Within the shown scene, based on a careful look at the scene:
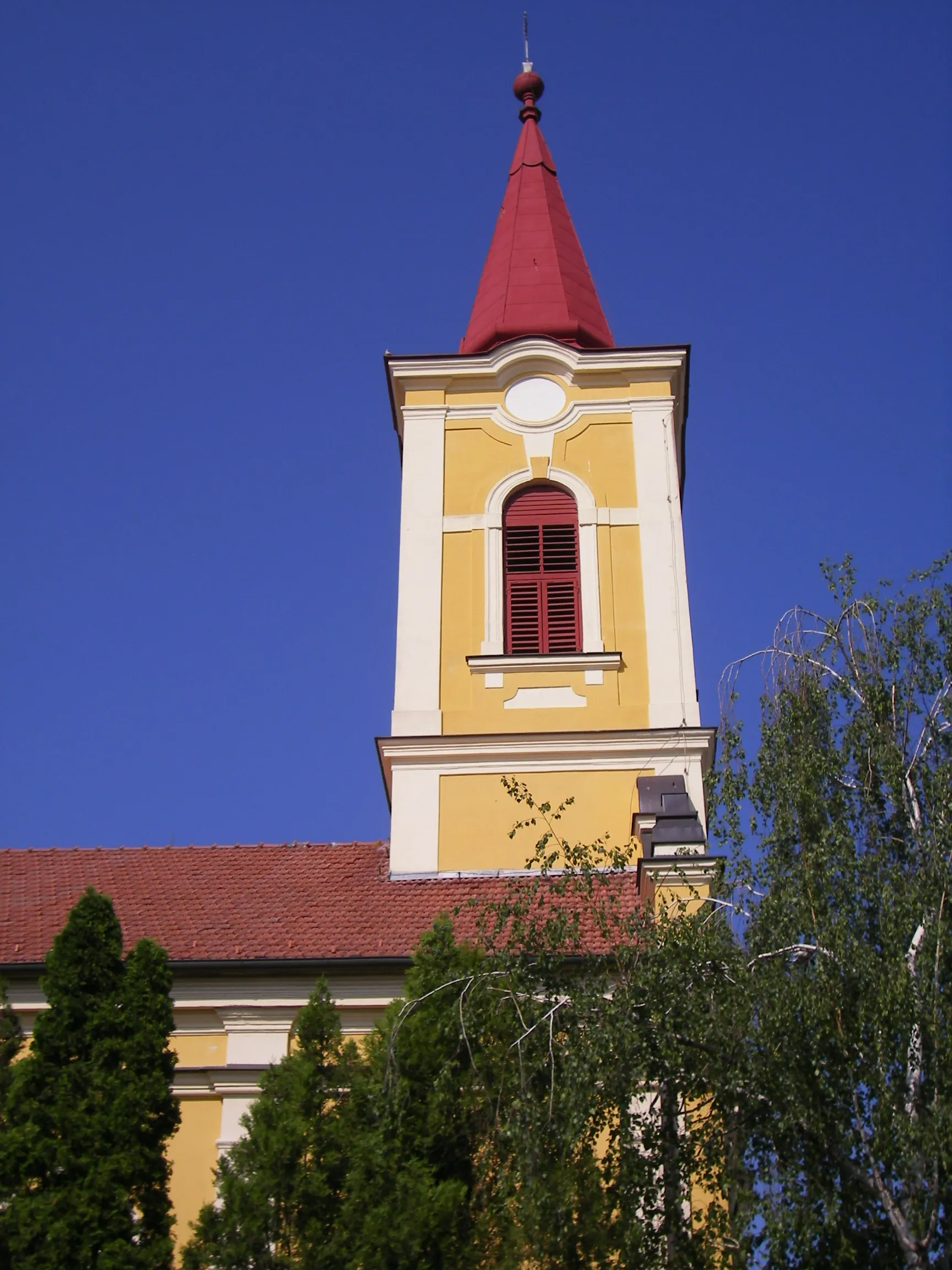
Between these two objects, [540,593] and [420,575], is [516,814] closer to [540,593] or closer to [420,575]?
[540,593]

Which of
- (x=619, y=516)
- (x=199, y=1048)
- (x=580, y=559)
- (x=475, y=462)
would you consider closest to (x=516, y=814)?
(x=580, y=559)

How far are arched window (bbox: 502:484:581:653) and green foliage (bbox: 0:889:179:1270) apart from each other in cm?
845

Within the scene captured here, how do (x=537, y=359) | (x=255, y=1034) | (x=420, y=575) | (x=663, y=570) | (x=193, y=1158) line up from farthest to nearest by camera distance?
(x=537, y=359), (x=420, y=575), (x=663, y=570), (x=255, y=1034), (x=193, y=1158)

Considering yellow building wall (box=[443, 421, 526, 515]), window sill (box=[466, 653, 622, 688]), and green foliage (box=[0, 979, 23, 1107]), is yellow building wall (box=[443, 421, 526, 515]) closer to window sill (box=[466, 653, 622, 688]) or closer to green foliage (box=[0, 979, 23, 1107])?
window sill (box=[466, 653, 622, 688])

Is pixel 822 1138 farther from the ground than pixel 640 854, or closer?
closer

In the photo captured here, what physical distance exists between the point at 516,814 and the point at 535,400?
6.06 m

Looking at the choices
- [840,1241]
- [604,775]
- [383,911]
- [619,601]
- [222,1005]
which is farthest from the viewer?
[619,601]

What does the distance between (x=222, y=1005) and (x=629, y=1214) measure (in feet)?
19.6

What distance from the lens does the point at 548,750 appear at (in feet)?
62.8

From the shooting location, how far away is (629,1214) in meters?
10.6

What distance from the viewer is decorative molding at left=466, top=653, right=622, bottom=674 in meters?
19.7

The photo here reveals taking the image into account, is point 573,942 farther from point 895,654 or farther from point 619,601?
point 619,601

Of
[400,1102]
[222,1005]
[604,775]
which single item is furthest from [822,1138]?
[604,775]

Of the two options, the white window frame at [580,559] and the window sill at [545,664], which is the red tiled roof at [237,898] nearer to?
the window sill at [545,664]
